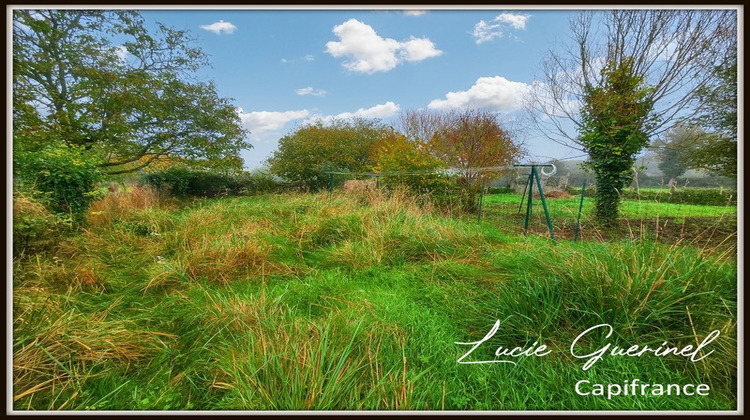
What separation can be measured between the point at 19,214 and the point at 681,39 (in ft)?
37.5

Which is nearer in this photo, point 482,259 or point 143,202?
point 482,259

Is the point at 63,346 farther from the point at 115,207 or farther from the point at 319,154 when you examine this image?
the point at 319,154

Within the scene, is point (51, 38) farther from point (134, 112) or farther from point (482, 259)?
point (482, 259)

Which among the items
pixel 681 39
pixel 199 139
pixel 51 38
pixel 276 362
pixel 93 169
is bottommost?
pixel 276 362

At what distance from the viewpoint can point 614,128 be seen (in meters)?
5.59

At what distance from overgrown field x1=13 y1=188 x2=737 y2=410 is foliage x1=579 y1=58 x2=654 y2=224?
188 inches

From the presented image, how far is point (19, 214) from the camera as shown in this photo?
252 centimetres

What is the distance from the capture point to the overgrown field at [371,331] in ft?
4.29

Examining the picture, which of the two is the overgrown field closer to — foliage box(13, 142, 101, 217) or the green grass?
the green grass

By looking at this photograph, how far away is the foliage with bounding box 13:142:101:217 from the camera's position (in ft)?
11.1

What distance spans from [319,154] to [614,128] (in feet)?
36.6

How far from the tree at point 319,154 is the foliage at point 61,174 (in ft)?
25.3

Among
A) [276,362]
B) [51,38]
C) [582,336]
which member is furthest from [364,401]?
[51,38]

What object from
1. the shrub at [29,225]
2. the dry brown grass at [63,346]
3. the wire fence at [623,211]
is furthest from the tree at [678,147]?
the shrub at [29,225]
